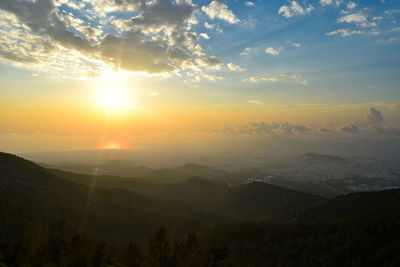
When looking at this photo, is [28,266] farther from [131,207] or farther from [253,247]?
[131,207]

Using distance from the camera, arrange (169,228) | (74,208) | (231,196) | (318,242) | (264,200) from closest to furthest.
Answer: (318,242), (74,208), (169,228), (264,200), (231,196)

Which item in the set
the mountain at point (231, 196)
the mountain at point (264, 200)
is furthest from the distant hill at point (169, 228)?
the mountain at point (231, 196)

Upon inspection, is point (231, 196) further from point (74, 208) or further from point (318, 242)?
point (74, 208)

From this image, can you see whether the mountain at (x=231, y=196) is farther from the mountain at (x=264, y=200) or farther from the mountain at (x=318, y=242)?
the mountain at (x=318, y=242)

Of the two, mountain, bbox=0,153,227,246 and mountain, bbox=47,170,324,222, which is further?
mountain, bbox=47,170,324,222

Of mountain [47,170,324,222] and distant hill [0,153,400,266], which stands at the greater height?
distant hill [0,153,400,266]

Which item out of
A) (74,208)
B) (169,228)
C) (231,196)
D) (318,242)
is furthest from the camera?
(231,196)

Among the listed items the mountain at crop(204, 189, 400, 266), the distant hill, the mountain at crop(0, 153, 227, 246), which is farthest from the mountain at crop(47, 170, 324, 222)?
the mountain at crop(204, 189, 400, 266)

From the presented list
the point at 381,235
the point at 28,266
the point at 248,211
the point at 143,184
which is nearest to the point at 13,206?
the point at 28,266

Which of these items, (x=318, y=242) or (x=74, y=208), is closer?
(x=318, y=242)

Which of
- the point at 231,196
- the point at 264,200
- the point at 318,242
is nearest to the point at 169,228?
the point at 318,242

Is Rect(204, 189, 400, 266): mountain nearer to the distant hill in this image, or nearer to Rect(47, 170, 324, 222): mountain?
the distant hill
